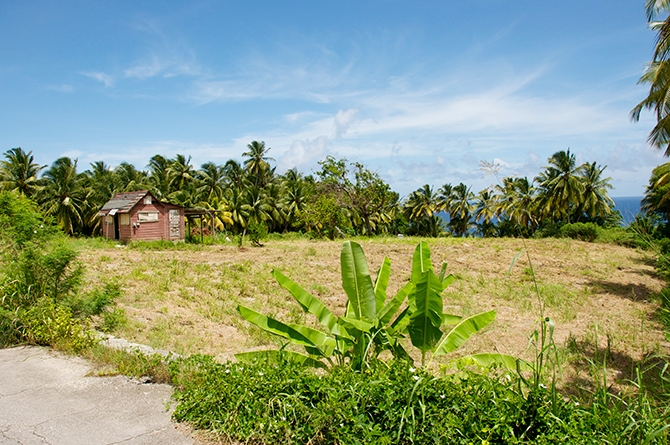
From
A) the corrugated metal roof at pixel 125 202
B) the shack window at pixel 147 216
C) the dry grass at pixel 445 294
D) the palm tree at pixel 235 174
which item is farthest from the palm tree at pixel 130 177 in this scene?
the dry grass at pixel 445 294


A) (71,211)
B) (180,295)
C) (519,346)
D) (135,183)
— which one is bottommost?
(519,346)

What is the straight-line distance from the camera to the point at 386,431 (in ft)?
8.34

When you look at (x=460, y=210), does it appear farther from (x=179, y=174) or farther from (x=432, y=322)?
(x=432, y=322)

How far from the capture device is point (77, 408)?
10.8ft

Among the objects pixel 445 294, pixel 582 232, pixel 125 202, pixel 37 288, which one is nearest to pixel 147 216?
pixel 125 202

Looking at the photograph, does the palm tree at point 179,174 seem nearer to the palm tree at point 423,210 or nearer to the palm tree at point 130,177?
the palm tree at point 130,177

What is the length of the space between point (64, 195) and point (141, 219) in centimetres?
1751

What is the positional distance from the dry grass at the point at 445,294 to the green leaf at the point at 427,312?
92 centimetres

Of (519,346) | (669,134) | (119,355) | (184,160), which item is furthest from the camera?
(184,160)

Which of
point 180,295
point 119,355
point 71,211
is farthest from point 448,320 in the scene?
point 71,211

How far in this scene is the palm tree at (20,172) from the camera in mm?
34469

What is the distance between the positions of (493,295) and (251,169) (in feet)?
135

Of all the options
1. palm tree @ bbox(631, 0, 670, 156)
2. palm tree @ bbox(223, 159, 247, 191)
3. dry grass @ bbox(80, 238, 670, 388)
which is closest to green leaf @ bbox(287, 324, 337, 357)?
dry grass @ bbox(80, 238, 670, 388)

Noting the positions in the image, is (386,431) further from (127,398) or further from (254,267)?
(254,267)
